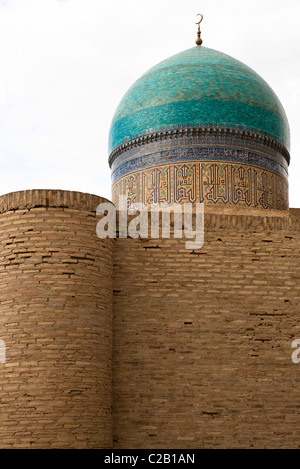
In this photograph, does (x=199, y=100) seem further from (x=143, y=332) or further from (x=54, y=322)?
(x=54, y=322)

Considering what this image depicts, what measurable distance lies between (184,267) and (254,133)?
3282 mm

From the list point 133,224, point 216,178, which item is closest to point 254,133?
point 216,178

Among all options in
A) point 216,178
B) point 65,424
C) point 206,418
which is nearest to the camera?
point 65,424

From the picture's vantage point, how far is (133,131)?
31.7 ft

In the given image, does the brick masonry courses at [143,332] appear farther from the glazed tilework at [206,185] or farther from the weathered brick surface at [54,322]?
the glazed tilework at [206,185]

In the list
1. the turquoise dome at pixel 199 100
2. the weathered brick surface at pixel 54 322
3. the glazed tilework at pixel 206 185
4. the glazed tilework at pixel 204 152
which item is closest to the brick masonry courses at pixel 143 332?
the weathered brick surface at pixel 54 322

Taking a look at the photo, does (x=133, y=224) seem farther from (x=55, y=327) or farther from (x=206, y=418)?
(x=206, y=418)

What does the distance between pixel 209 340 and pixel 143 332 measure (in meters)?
0.61

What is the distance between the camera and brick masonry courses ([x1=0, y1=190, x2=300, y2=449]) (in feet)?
19.5

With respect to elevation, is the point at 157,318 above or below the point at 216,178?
below

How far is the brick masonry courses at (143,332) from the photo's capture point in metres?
5.94

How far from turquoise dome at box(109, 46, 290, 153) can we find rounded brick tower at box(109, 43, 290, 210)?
0.5 inches

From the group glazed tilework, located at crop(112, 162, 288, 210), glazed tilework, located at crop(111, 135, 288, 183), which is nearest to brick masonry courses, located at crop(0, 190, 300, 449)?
glazed tilework, located at crop(112, 162, 288, 210)
